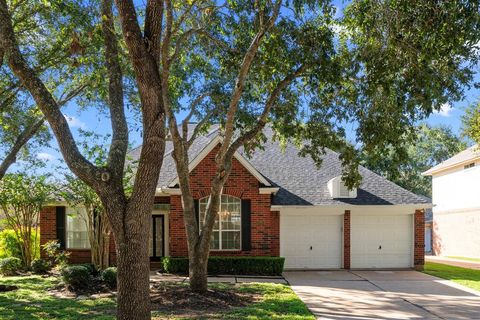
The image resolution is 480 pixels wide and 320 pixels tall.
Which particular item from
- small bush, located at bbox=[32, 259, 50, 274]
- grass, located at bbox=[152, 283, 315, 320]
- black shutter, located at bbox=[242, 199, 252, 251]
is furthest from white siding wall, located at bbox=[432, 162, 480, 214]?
small bush, located at bbox=[32, 259, 50, 274]

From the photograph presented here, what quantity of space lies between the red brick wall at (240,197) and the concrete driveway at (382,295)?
1.51 meters

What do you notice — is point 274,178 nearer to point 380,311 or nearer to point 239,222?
point 239,222

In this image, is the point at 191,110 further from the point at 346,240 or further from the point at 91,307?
the point at 346,240

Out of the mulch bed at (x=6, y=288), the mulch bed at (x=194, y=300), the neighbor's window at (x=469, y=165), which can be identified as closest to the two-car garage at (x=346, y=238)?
the mulch bed at (x=194, y=300)

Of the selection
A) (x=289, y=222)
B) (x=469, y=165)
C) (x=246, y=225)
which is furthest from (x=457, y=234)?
(x=246, y=225)

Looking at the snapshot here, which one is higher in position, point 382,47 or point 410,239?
point 382,47

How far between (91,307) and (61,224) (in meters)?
8.67

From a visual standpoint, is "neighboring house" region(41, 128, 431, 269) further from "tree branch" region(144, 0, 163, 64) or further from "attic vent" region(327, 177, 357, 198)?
"tree branch" region(144, 0, 163, 64)

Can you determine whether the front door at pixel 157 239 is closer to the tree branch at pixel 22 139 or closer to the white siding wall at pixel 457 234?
the tree branch at pixel 22 139

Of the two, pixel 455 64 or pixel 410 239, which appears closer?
pixel 455 64

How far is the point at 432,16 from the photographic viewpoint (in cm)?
760

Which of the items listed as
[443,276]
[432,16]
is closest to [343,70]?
[432,16]

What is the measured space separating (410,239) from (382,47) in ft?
40.5

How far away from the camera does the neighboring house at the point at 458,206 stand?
92.0 ft
